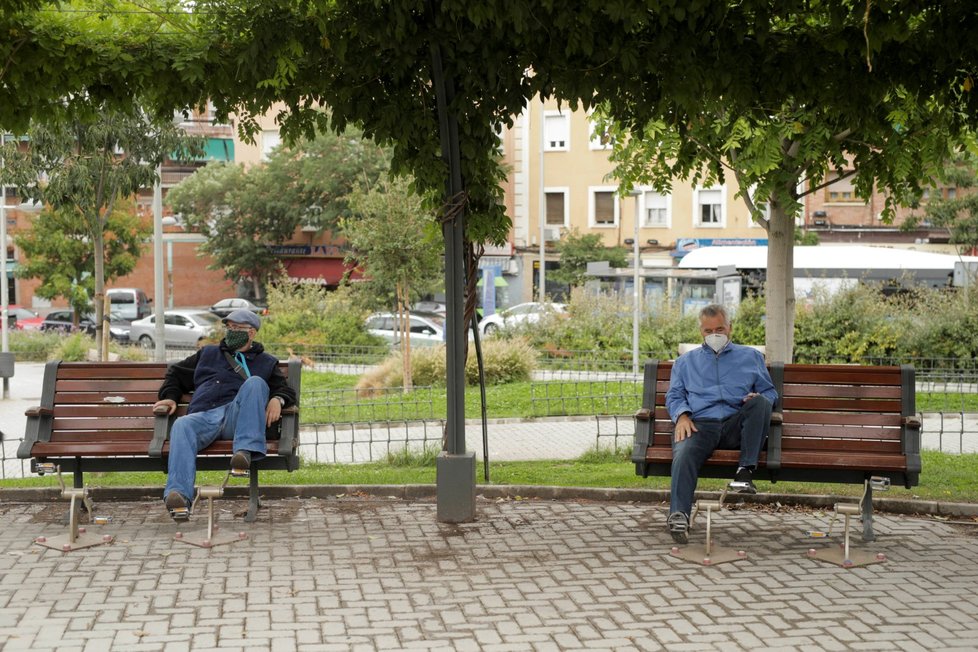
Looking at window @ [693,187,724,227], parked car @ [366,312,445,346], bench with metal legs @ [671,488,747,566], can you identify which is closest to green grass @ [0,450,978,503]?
bench with metal legs @ [671,488,747,566]

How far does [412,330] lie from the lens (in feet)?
111

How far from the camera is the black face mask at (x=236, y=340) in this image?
26.8 feet

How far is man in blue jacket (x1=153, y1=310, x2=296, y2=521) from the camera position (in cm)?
743

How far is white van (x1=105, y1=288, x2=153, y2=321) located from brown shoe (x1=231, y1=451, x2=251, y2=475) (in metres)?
43.6

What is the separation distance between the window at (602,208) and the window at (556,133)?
2310 millimetres

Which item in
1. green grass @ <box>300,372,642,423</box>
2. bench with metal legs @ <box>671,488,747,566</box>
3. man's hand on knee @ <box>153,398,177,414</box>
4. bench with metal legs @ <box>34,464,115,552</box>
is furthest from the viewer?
green grass @ <box>300,372,642,423</box>

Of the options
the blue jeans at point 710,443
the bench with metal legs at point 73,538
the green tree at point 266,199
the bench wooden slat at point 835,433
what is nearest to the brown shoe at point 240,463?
the bench with metal legs at point 73,538

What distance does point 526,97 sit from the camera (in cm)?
798

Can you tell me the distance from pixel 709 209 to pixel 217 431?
42845 millimetres

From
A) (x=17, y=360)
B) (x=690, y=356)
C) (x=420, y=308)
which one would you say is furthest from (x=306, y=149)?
(x=690, y=356)

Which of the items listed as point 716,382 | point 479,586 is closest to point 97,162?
point 716,382

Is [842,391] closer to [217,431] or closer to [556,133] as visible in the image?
[217,431]

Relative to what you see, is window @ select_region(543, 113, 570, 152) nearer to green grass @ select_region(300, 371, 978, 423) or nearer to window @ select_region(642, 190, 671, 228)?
window @ select_region(642, 190, 671, 228)

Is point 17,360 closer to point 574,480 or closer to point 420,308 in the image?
point 420,308
